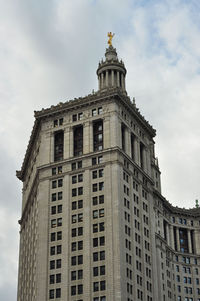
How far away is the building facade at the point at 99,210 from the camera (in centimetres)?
13325

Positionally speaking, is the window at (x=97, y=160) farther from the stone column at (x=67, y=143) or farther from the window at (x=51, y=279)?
the window at (x=51, y=279)

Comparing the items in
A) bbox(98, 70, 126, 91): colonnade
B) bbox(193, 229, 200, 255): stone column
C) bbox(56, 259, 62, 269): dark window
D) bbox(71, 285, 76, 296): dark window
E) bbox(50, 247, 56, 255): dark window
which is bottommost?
bbox(71, 285, 76, 296): dark window

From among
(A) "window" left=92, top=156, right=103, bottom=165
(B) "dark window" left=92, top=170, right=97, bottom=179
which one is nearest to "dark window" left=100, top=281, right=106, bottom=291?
(B) "dark window" left=92, top=170, right=97, bottom=179

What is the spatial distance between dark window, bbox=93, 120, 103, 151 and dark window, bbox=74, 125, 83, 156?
3689 mm

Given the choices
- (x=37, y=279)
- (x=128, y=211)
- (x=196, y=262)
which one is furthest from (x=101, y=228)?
(x=196, y=262)

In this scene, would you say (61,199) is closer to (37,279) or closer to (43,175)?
(43,175)

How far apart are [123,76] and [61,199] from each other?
4618cm

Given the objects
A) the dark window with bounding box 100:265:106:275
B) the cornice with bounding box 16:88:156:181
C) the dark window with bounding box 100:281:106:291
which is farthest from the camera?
the cornice with bounding box 16:88:156:181

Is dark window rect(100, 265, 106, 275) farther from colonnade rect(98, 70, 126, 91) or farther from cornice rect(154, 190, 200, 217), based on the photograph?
colonnade rect(98, 70, 126, 91)

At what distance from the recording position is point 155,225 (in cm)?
15800

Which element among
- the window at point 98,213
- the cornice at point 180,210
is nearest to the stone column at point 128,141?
the window at point 98,213

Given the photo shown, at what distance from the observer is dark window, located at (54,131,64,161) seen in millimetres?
153000

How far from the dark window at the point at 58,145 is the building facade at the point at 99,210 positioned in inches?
10.4

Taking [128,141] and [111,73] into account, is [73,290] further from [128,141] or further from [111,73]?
[111,73]
